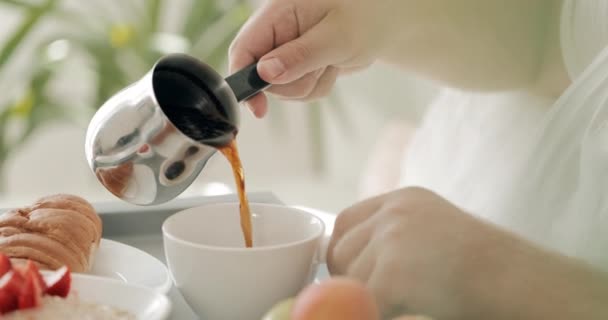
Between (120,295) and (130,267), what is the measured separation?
0.11 m

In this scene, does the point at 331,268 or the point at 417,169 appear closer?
the point at 331,268

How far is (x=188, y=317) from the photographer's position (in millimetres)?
578

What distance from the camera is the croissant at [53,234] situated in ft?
1.97

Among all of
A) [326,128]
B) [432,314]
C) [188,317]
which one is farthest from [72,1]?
[432,314]

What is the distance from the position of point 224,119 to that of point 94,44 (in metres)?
1.41

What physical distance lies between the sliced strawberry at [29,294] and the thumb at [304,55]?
0.78 ft

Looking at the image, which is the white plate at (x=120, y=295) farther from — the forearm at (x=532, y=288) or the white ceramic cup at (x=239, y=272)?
the forearm at (x=532, y=288)

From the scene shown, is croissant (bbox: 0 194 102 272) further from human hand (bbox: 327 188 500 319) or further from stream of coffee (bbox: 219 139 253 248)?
human hand (bbox: 327 188 500 319)

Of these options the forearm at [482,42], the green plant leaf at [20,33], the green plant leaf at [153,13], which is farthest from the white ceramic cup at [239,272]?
the green plant leaf at [153,13]

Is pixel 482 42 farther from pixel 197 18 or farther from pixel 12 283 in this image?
pixel 197 18

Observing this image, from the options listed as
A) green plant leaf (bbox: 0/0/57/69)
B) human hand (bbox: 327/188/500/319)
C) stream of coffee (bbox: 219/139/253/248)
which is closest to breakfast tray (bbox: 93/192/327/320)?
stream of coffee (bbox: 219/139/253/248)

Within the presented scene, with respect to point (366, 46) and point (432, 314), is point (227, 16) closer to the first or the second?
point (366, 46)

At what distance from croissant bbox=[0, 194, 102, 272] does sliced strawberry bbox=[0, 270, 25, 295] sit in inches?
3.4

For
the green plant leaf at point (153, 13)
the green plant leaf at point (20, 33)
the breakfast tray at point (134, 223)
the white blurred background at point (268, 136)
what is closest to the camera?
the breakfast tray at point (134, 223)
